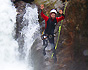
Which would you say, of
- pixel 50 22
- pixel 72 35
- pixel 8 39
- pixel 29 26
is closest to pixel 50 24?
pixel 50 22

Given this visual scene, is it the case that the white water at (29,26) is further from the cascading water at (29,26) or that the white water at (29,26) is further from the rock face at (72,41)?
the rock face at (72,41)

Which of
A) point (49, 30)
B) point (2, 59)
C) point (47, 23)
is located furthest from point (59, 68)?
point (2, 59)

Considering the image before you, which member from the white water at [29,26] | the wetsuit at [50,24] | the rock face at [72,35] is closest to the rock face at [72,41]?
the rock face at [72,35]

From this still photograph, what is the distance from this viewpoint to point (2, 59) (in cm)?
693

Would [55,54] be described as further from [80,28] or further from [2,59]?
[2,59]

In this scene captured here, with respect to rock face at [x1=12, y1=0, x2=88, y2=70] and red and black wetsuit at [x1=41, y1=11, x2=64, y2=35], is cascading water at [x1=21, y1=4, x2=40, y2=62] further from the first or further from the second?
red and black wetsuit at [x1=41, y1=11, x2=64, y2=35]

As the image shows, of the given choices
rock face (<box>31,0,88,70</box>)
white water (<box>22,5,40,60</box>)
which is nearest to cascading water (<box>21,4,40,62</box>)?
white water (<box>22,5,40,60</box>)

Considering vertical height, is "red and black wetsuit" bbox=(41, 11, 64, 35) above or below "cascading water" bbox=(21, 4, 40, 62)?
below

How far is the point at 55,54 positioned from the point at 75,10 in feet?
6.88

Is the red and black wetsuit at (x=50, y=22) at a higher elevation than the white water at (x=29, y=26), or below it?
below

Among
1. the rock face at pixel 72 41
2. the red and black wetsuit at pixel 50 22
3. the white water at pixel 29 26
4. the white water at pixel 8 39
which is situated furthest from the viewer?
the white water at pixel 8 39

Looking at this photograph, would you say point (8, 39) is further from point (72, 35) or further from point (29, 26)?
point (72, 35)

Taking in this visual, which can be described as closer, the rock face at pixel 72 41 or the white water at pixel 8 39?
the rock face at pixel 72 41

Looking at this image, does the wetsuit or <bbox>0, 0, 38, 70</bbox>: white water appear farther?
<bbox>0, 0, 38, 70</bbox>: white water
